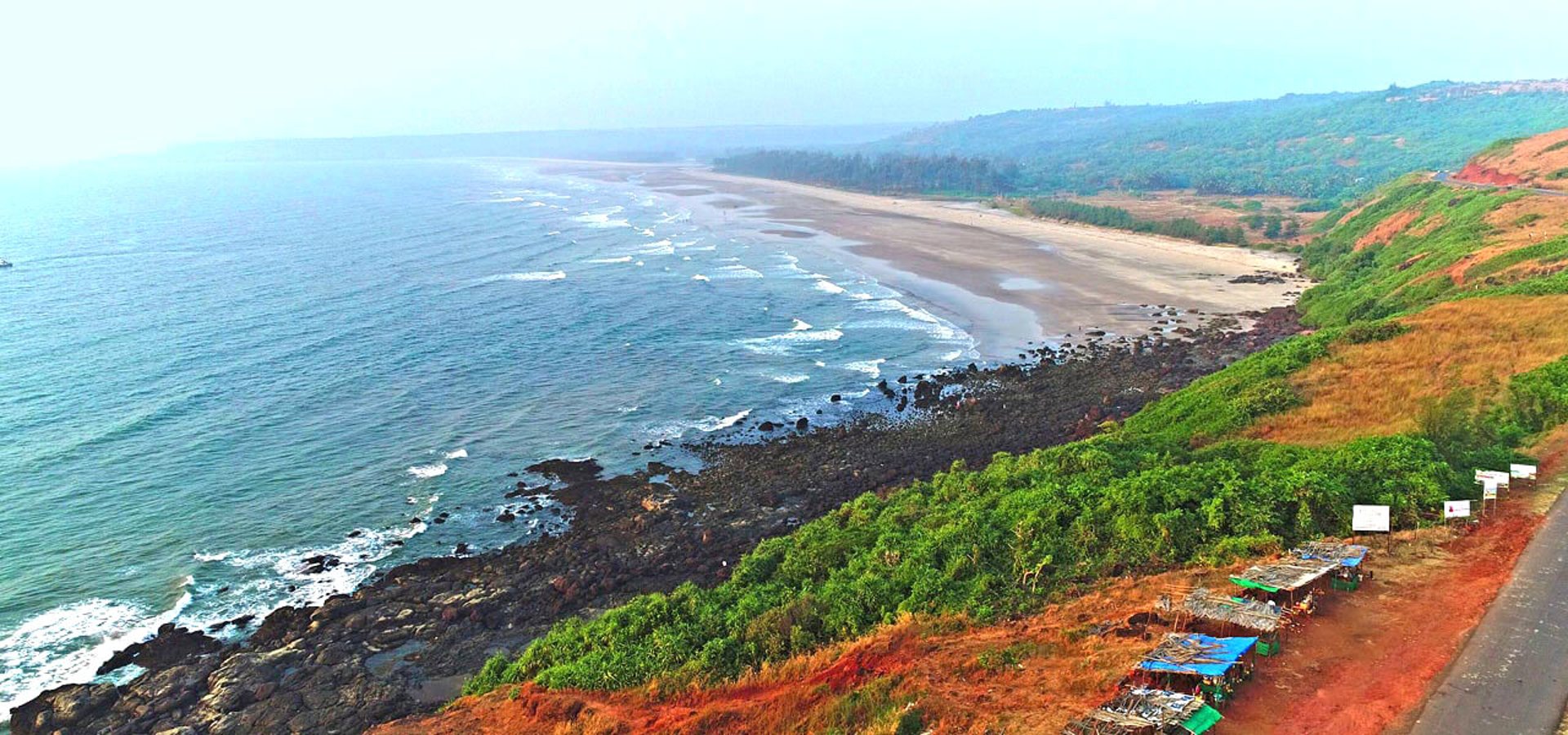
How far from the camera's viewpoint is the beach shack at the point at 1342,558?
20062 mm

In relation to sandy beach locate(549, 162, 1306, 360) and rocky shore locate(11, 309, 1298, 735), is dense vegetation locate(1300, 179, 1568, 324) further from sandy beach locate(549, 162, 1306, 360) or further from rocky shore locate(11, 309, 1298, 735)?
rocky shore locate(11, 309, 1298, 735)

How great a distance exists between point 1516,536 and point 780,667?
1908 cm

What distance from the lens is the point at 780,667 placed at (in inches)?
806

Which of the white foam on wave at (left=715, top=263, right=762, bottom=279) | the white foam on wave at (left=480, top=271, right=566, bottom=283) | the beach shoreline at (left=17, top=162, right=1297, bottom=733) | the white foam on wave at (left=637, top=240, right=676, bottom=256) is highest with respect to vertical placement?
the white foam on wave at (left=637, top=240, right=676, bottom=256)

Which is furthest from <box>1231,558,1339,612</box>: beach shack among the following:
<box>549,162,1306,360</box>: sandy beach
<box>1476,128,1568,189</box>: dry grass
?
<box>1476,128,1568,189</box>: dry grass

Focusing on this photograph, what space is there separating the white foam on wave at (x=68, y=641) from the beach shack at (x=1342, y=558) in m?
36.6

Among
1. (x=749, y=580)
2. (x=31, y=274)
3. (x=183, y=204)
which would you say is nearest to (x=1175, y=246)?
(x=749, y=580)

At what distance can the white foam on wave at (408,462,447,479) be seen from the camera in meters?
42.3

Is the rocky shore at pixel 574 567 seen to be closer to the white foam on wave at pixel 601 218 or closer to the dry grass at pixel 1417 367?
the dry grass at pixel 1417 367

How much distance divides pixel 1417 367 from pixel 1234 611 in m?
25.3

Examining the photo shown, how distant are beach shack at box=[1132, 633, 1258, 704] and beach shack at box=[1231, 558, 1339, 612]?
2.17 metres

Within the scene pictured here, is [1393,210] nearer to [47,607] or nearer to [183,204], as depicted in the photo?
[47,607]

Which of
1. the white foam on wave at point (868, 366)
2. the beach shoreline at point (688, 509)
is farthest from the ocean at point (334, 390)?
the beach shoreline at point (688, 509)

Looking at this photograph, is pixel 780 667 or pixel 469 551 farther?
pixel 469 551
